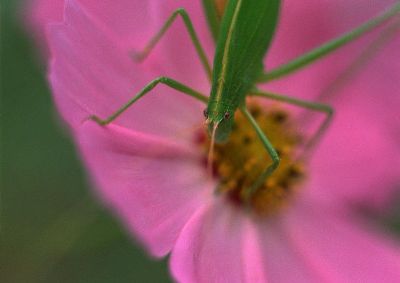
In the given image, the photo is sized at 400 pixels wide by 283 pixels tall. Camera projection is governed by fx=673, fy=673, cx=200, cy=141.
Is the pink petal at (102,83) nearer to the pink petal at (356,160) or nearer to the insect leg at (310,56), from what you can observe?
the insect leg at (310,56)

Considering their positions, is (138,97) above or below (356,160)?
above

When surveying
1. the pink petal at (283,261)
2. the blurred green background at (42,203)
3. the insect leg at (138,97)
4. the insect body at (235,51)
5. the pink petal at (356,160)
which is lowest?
the blurred green background at (42,203)

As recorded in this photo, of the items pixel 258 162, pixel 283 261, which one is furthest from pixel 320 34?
pixel 283 261

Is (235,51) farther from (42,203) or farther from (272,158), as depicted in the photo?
(42,203)

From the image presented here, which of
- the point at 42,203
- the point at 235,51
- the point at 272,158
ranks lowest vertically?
the point at 42,203

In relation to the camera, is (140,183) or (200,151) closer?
(140,183)

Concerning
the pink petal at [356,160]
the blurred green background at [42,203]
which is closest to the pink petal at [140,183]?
the blurred green background at [42,203]

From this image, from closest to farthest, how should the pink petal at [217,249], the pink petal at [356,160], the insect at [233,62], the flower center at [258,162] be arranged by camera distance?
the pink petal at [217,249] → the insect at [233,62] → the flower center at [258,162] → the pink petal at [356,160]
